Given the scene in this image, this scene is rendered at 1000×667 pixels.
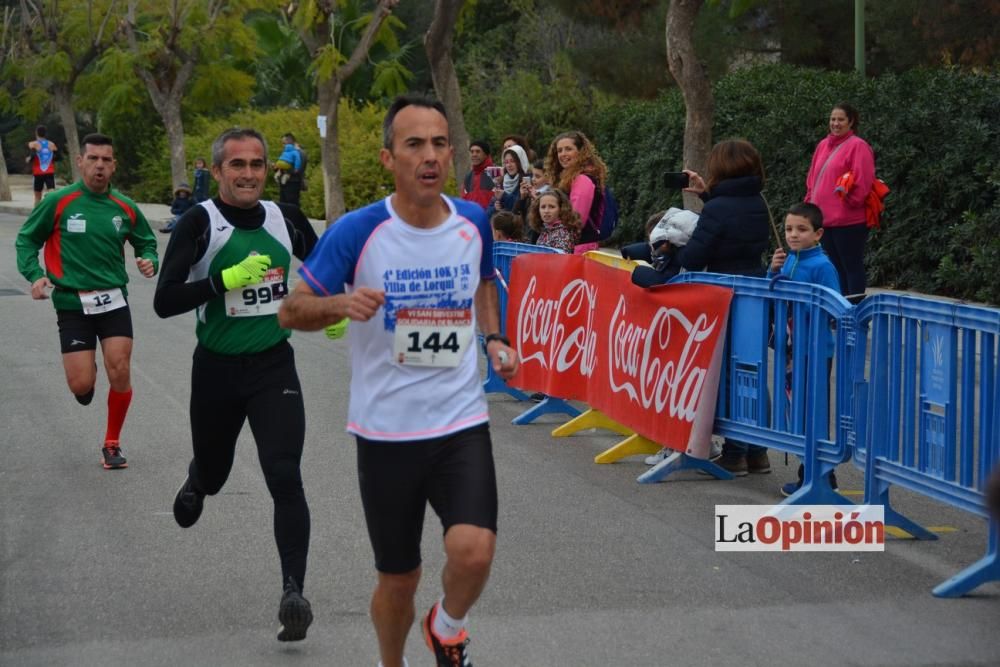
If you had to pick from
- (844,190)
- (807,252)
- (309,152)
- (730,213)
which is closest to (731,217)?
(730,213)

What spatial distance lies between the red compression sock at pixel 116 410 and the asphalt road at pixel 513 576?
24 centimetres

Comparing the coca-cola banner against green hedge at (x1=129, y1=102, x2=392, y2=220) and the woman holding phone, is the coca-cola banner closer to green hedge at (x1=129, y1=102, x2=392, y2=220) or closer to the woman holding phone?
the woman holding phone

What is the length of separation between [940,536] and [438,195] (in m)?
3.87

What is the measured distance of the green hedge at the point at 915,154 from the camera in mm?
16375

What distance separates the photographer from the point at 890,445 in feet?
23.6

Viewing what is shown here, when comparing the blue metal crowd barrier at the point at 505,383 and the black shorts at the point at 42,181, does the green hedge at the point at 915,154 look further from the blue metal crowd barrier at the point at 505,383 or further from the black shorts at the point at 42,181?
the black shorts at the point at 42,181

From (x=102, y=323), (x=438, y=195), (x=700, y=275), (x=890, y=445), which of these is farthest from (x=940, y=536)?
(x=102, y=323)

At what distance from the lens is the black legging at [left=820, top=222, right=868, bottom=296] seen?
45.9 feet

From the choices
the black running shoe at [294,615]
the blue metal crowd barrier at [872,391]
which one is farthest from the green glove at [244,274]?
the blue metal crowd barrier at [872,391]

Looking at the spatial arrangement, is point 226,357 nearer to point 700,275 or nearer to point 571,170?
point 700,275

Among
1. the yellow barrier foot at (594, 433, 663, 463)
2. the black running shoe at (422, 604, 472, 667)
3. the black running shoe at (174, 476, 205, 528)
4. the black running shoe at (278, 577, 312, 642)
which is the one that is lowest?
the yellow barrier foot at (594, 433, 663, 463)

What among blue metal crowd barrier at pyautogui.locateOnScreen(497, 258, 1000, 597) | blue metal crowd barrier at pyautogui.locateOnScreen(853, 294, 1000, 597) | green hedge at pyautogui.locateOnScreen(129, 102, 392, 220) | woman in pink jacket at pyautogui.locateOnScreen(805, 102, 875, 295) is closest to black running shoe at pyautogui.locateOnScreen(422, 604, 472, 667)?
blue metal crowd barrier at pyautogui.locateOnScreen(853, 294, 1000, 597)

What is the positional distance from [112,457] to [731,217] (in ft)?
12.9

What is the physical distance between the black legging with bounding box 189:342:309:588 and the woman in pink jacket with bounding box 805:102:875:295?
27.4 ft
